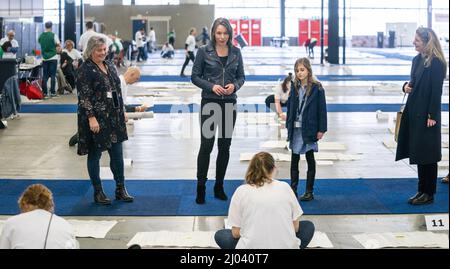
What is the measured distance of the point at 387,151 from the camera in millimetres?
9938

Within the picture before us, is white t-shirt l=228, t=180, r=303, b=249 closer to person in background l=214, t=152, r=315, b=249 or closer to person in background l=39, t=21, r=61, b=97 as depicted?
person in background l=214, t=152, r=315, b=249

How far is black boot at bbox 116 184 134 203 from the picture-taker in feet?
23.4

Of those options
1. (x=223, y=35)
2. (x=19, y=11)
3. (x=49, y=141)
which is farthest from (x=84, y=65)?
(x=19, y=11)

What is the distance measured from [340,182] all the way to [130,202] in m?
Answer: 2.22

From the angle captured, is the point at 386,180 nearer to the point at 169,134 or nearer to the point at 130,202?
the point at 130,202

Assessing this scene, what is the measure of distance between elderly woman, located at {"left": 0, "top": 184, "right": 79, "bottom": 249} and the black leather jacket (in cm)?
296

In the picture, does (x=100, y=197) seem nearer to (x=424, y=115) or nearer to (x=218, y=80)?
(x=218, y=80)

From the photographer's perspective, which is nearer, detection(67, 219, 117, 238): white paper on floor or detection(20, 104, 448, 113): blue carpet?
detection(67, 219, 117, 238): white paper on floor

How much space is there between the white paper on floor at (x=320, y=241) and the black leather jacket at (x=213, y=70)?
65.3 inches

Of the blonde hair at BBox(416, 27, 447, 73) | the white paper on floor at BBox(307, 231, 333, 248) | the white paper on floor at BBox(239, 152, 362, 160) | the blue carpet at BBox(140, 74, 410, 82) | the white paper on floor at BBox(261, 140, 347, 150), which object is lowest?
the white paper on floor at BBox(307, 231, 333, 248)

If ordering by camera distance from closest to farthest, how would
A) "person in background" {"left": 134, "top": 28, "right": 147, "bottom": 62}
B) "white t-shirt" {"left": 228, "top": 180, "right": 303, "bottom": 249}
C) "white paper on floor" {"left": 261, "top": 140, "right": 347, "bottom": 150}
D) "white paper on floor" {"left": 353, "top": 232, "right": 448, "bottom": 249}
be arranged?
"white t-shirt" {"left": 228, "top": 180, "right": 303, "bottom": 249}
"white paper on floor" {"left": 353, "top": 232, "right": 448, "bottom": 249}
"white paper on floor" {"left": 261, "top": 140, "right": 347, "bottom": 150}
"person in background" {"left": 134, "top": 28, "right": 147, "bottom": 62}

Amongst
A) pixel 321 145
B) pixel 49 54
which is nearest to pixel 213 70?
pixel 321 145

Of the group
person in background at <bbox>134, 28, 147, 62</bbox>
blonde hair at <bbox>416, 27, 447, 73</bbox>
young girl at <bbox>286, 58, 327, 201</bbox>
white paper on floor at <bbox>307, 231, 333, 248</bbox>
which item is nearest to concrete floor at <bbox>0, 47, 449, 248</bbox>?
white paper on floor at <bbox>307, 231, 333, 248</bbox>

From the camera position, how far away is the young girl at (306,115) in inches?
278
